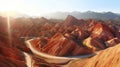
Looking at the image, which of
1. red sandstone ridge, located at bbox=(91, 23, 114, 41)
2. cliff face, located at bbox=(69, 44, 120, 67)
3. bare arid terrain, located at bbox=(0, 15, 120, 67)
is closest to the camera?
cliff face, located at bbox=(69, 44, 120, 67)

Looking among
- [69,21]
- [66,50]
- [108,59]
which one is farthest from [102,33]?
[69,21]

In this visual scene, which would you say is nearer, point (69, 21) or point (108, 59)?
point (108, 59)

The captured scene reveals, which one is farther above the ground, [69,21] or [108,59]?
[69,21]

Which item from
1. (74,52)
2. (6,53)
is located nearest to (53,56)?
(74,52)

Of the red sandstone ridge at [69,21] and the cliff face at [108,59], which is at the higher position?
the red sandstone ridge at [69,21]

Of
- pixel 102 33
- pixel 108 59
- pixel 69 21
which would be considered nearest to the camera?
pixel 108 59

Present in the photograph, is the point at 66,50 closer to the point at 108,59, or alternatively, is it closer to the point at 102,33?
the point at 102,33

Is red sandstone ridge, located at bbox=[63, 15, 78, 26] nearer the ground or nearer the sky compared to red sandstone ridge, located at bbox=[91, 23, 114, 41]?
nearer the sky

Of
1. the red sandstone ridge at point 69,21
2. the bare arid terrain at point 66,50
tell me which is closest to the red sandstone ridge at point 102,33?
the bare arid terrain at point 66,50

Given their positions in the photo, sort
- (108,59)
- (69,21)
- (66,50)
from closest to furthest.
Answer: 1. (108,59)
2. (66,50)
3. (69,21)

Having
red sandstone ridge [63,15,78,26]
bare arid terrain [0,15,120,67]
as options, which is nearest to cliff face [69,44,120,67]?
bare arid terrain [0,15,120,67]

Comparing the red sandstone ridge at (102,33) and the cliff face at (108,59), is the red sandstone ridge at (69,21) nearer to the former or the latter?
the red sandstone ridge at (102,33)

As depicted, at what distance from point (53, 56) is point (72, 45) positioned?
8.05 meters

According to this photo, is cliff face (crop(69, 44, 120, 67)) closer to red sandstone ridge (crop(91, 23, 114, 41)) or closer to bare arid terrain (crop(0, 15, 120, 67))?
bare arid terrain (crop(0, 15, 120, 67))
